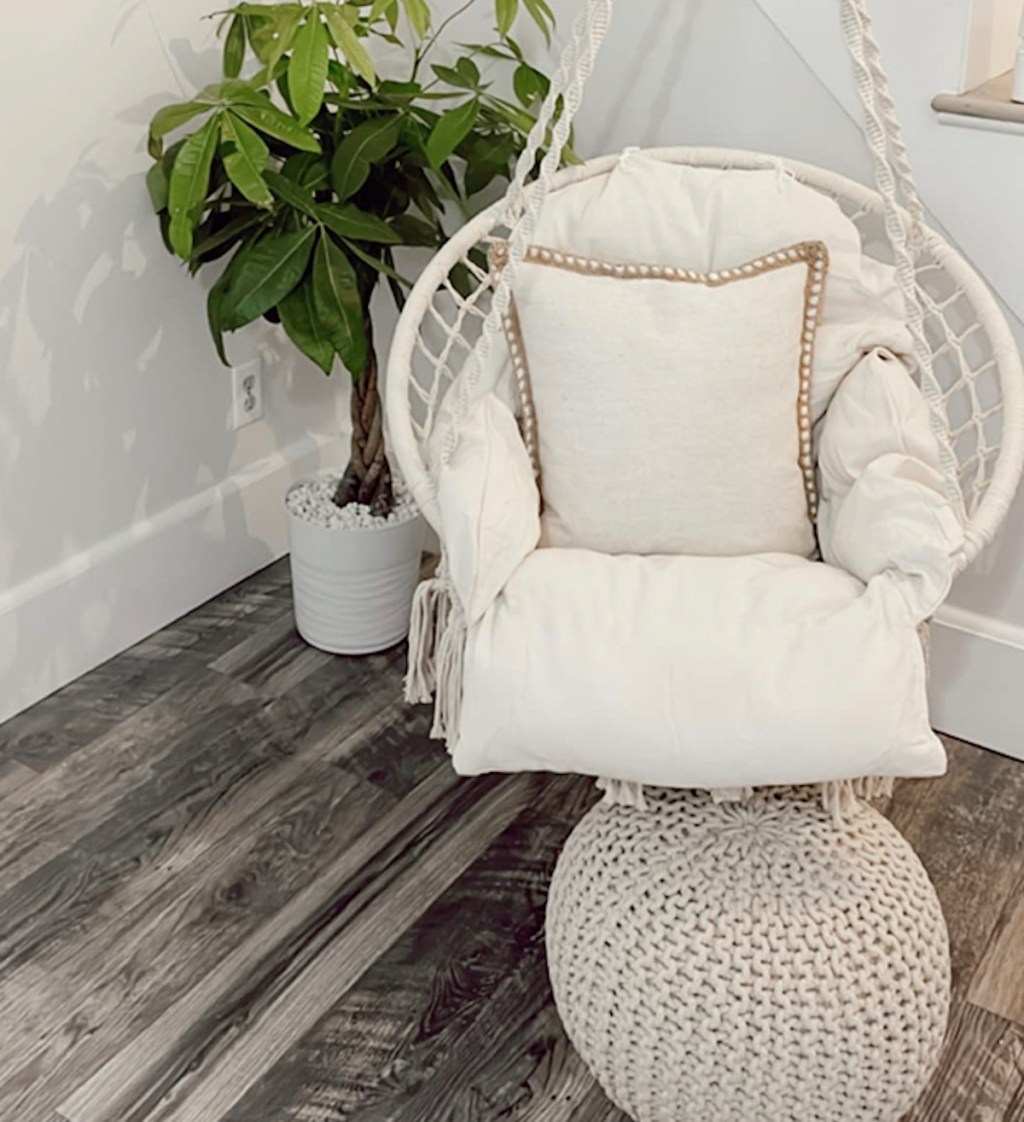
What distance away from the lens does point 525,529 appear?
148 cm

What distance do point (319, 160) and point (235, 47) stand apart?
0.57 ft

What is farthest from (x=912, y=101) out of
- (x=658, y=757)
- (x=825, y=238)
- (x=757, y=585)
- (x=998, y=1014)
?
(x=998, y=1014)

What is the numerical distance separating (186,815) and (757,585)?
0.89 metres

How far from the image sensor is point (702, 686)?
1.29 metres

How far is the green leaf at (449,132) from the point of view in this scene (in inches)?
67.7

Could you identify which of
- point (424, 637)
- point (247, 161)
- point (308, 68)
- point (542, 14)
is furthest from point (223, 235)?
point (424, 637)

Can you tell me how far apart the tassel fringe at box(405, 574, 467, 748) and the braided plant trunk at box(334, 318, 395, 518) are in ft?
1.97

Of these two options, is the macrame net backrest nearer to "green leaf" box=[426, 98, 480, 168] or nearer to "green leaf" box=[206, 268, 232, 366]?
"green leaf" box=[426, 98, 480, 168]

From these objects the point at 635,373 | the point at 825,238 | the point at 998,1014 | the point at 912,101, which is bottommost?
the point at 998,1014

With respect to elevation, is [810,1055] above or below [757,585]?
below

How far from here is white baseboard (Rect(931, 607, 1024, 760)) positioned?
1972 millimetres

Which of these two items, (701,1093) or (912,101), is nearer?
(701,1093)

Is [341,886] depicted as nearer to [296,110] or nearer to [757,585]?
[757,585]

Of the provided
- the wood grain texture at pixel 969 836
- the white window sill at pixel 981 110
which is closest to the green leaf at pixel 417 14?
the white window sill at pixel 981 110
